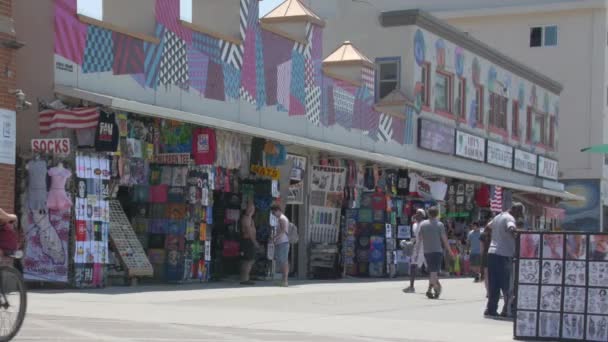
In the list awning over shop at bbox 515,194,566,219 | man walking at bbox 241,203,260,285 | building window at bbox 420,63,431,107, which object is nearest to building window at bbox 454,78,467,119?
building window at bbox 420,63,431,107

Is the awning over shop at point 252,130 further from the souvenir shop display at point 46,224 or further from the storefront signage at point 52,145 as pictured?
the souvenir shop display at point 46,224

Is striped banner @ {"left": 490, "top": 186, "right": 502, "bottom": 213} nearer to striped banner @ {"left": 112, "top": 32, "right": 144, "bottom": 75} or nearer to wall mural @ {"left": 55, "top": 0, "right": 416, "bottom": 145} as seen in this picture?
wall mural @ {"left": 55, "top": 0, "right": 416, "bottom": 145}

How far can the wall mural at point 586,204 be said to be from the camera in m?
52.9

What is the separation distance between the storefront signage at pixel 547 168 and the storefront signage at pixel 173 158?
87.1ft

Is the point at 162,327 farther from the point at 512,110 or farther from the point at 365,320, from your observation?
the point at 512,110

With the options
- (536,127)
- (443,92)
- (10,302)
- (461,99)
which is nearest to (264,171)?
(443,92)

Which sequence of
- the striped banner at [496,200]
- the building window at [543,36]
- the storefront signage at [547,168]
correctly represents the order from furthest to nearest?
the building window at [543,36], the storefront signage at [547,168], the striped banner at [496,200]

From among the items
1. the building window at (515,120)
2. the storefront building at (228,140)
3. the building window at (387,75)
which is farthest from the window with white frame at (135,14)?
the building window at (515,120)

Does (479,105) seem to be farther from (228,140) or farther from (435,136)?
(228,140)

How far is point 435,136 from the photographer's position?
33.3 m

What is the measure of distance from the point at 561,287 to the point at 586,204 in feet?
139

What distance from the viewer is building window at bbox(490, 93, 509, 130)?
38.8 meters

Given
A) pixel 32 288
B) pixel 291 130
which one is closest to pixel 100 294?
pixel 32 288

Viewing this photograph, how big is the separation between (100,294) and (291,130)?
29.7 feet
